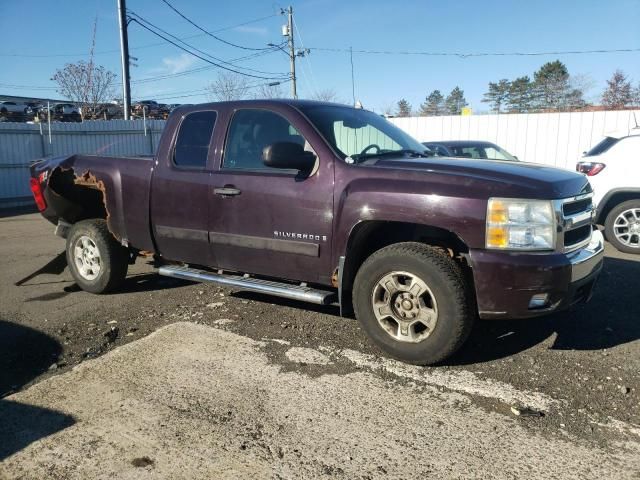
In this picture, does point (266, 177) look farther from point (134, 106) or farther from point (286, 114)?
point (134, 106)

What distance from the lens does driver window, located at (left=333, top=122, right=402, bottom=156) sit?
4309mm

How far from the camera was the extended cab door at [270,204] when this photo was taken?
4102 mm

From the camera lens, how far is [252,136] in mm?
4613

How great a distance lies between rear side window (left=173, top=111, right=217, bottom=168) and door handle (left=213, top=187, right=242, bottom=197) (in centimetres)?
33

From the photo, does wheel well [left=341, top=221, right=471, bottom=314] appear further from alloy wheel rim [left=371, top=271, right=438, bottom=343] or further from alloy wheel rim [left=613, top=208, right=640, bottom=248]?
alloy wheel rim [left=613, top=208, right=640, bottom=248]

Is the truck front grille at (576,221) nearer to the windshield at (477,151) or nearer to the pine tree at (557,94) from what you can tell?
the windshield at (477,151)

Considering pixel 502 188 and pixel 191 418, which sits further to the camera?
Answer: pixel 502 188

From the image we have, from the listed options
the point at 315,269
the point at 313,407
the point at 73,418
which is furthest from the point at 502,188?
the point at 73,418

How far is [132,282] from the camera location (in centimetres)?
625

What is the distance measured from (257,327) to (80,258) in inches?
95.6

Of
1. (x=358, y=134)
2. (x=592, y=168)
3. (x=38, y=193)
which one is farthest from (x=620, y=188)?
(x=38, y=193)

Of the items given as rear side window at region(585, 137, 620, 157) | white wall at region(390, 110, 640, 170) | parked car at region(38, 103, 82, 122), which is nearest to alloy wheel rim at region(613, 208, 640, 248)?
rear side window at region(585, 137, 620, 157)

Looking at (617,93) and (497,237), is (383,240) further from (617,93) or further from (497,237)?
(617,93)

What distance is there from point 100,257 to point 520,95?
44.4 metres
